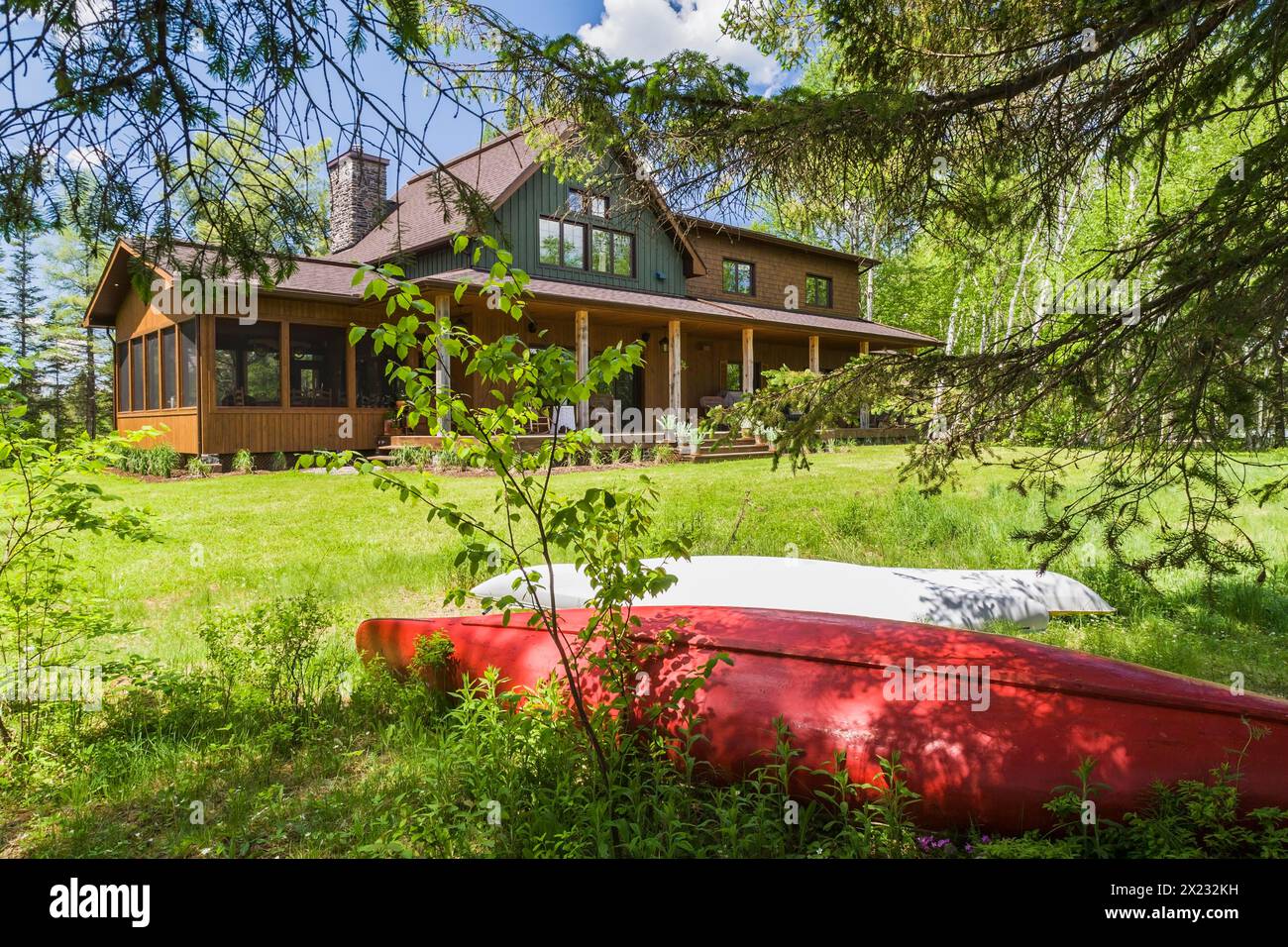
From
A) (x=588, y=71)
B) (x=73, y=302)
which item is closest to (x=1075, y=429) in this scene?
(x=588, y=71)

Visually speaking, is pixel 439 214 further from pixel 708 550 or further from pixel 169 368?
pixel 708 550

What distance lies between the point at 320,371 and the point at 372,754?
13.9 m

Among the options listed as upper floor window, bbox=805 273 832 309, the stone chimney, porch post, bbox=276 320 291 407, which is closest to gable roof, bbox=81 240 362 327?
porch post, bbox=276 320 291 407

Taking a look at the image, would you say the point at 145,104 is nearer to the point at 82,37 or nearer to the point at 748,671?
the point at 82,37

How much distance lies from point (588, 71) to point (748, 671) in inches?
115

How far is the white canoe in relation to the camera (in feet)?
16.1

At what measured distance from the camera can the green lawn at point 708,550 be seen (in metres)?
5.04

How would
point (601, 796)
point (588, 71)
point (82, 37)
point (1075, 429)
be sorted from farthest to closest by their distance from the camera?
point (1075, 429) < point (588, 71) < point (601, 796) < point (82, 37)

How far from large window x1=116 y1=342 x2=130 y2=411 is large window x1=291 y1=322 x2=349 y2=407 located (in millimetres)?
6847

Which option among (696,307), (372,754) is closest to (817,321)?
(696,307)

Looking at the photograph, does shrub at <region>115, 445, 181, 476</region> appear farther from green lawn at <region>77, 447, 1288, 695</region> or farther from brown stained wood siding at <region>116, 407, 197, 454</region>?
green lawn at <region>77, 447, 1288, 695</region>

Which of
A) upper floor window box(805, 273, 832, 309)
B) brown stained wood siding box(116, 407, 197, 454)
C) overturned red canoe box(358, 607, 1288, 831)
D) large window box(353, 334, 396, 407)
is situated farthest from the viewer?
upper floor window box(805, 273, 832, 309)

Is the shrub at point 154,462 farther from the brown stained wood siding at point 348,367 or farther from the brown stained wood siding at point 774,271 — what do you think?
the brown stained wood siding at point 774,271
